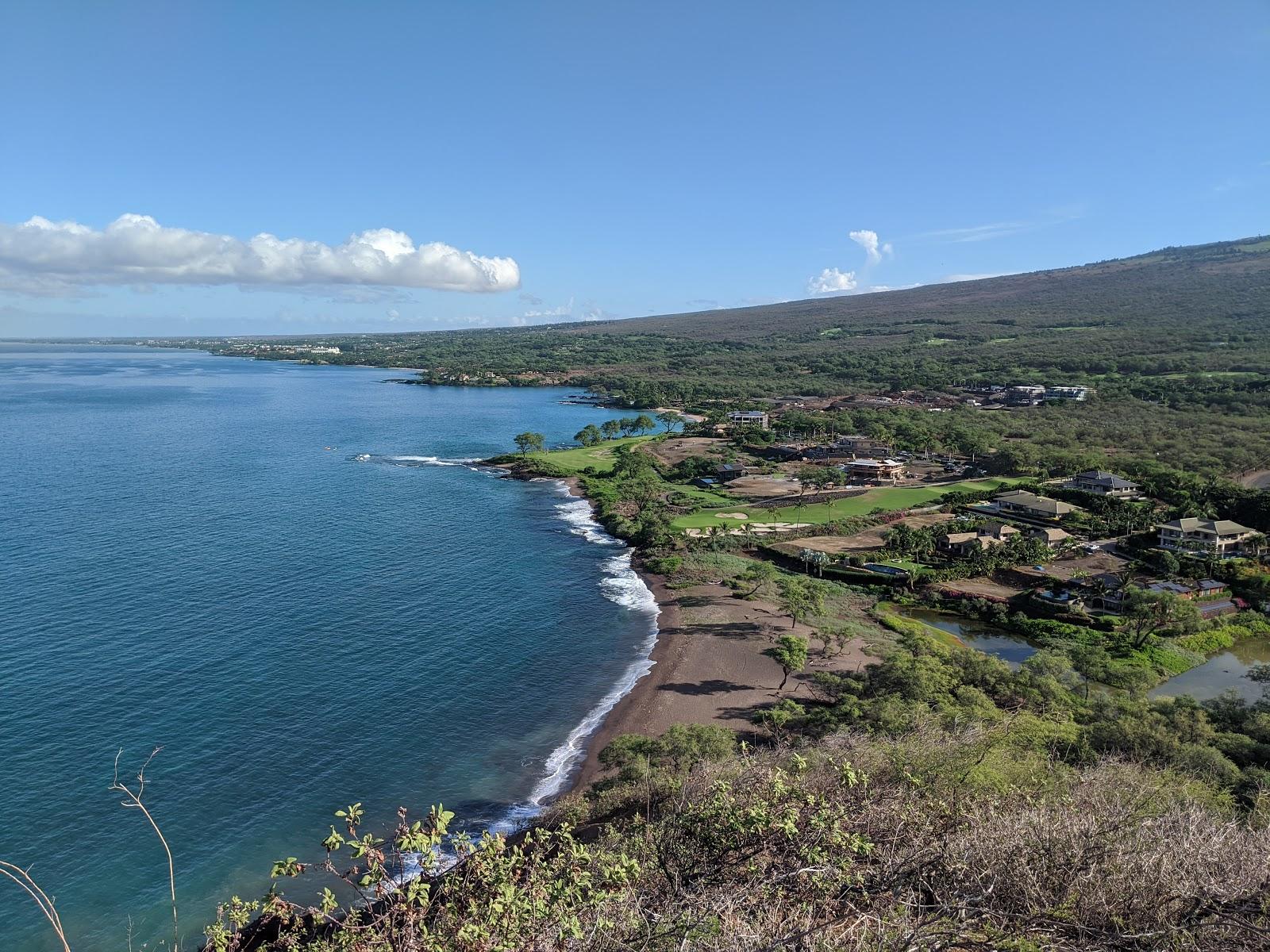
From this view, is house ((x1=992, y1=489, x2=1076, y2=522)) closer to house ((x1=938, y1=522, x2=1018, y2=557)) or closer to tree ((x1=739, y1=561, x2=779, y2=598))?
house ((x1=938, y1=522, x2=1018, y2=557))

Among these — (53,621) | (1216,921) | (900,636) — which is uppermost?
(1216,921)

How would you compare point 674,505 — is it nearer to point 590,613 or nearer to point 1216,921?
point 590,613

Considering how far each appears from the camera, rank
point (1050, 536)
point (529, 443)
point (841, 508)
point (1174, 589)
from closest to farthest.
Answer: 1. point (1174, 589)
2. point (1050, 536)
3. point (841, 508)
4. point (529, 443)

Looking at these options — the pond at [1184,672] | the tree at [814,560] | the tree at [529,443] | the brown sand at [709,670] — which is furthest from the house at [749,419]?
the pond at [1184,672]

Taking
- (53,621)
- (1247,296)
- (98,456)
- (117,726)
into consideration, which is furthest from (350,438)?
(1247,296)

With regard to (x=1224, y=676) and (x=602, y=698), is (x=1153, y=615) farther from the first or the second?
(x=602, y=698)

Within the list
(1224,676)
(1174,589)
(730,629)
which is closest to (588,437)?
(730,629)
